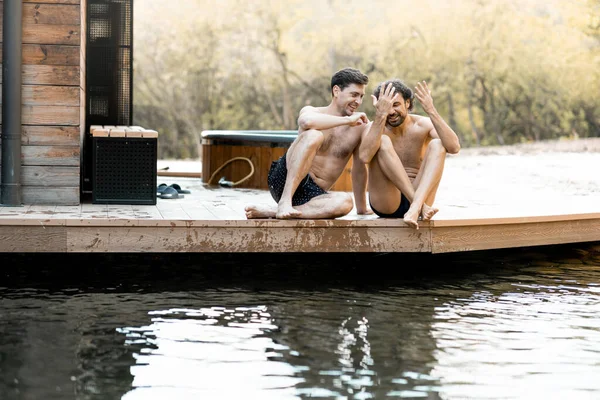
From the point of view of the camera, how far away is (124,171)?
6.18m

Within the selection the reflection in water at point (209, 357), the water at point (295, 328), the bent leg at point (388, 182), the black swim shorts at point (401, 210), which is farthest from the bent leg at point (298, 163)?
the reflection in water at point (209, 357)

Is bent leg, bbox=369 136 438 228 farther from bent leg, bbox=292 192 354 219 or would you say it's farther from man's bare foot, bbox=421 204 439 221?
bent leg, bbox=292 192 354 219

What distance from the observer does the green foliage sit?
24.5 metres

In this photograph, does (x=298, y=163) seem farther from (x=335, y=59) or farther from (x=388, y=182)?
(x=335, y=59)

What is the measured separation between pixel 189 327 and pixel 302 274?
158 cm

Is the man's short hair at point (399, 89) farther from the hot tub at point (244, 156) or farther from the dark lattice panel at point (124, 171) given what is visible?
the hot tub at point (244, 156)

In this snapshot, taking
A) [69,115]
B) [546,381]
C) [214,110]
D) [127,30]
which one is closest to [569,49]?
[214,110]

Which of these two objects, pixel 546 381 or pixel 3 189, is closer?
pixel 546 381

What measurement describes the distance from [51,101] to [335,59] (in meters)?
20.1

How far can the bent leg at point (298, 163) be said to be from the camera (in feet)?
17.2

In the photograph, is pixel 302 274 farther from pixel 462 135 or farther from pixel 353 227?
pixel 462 135

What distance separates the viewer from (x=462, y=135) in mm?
26578

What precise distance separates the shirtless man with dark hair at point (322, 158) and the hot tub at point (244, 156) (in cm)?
257

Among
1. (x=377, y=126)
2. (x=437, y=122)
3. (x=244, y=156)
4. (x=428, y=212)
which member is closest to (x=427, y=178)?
(x=428, y=212)
